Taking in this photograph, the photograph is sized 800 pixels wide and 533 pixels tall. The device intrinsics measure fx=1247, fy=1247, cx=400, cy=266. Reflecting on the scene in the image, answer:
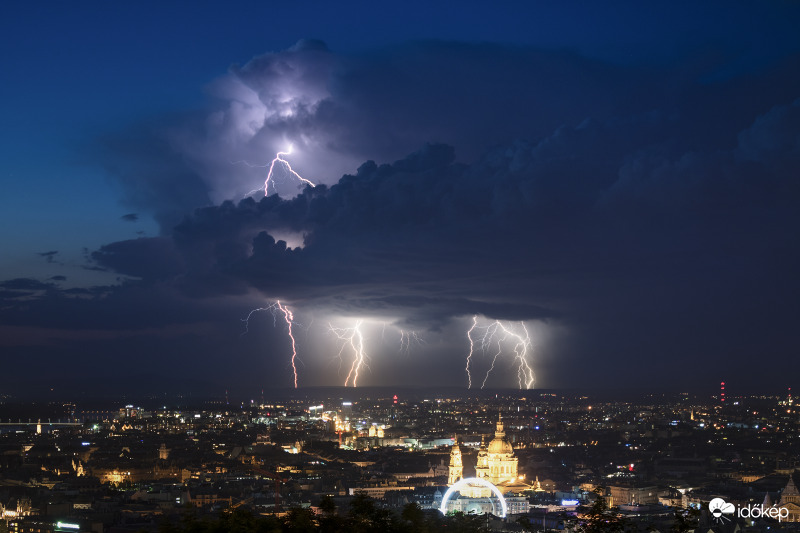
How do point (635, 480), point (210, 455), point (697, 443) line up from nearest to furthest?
point (635, 480) < point (210, 455) < point (697, 443)

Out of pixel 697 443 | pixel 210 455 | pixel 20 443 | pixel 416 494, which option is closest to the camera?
pixel 416 494

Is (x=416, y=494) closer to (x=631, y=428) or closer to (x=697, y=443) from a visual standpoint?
(x=697, y=443)

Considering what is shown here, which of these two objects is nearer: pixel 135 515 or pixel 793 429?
pixel 135 515

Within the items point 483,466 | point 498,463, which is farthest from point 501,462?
point 483,466

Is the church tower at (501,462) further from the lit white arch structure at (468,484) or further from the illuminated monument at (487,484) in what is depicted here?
the lit white arch structure at (468,484)

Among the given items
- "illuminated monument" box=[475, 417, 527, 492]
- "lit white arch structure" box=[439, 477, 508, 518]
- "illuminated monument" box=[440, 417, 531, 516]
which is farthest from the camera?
"illuminated monument" box=[475, 417, 527, 492]

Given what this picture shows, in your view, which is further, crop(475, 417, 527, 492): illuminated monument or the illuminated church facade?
crop(475, 417, 527, 492): illuminated monument

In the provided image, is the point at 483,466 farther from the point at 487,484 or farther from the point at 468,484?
the point at 468,484

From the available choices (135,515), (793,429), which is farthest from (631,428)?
(135,515)

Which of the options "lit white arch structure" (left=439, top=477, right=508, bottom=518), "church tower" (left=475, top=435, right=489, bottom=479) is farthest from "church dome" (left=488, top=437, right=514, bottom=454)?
"lit white arch structure" (left=439, top=477, right=508, bottom=518)

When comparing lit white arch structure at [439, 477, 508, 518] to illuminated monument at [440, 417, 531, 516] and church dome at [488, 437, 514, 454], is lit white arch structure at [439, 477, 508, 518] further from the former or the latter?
church dome at [488, 437, 514, 454]
